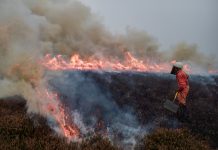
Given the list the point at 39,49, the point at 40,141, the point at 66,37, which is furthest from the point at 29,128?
the point at 66,37

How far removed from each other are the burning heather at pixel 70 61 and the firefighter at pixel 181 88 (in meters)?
1.33

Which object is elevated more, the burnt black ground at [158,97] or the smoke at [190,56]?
the smoke at [190,56]

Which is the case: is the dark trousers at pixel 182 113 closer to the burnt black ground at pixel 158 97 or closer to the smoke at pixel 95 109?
the burnt black ground at pixel 158 97

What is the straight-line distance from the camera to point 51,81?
1662 centimetres

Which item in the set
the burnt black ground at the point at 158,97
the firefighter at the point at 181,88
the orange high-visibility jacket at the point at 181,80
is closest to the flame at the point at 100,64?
the burnt black ground at the point at 158,97

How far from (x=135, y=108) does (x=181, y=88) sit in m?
2.05

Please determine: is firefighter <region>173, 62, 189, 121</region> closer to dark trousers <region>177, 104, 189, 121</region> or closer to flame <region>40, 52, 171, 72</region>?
dark trousers <region>177, 104, 189, 121</region>

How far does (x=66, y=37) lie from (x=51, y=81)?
614cm

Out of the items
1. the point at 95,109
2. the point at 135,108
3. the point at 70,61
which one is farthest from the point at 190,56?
the point at 95,109

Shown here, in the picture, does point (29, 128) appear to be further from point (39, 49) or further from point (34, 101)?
point (39, 49)

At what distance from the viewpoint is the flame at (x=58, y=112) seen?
1411 cm

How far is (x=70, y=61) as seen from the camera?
19.7 m

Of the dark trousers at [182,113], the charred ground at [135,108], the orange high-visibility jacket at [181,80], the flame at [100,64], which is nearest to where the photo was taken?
the charred ground at [135,108]

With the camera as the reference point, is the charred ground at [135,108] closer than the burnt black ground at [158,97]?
Yes
